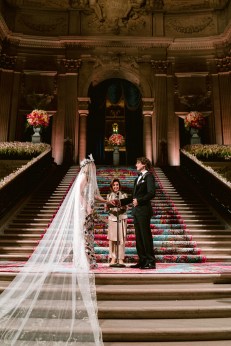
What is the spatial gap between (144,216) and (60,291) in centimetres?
193

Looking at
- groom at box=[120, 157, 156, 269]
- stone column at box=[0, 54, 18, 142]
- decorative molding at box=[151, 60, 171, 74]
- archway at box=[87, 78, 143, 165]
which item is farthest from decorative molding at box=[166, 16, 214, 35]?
groom at box=[120, 157, 156, 269]

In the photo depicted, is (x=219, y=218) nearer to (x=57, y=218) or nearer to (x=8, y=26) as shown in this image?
(x=57, y=218)

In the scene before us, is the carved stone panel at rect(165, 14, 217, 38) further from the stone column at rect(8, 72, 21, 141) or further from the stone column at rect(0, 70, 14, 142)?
the stone column at rect(0, 70, 14, 142)

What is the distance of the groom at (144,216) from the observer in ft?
17.9

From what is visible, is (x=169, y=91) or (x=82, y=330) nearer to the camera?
(x=82, y=330)

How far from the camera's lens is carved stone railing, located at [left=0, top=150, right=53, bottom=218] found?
7.93 m

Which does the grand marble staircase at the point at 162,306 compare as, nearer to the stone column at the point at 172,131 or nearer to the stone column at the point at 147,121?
the stone column at the point at 172,131

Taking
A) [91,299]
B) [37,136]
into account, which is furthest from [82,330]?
[37,136]

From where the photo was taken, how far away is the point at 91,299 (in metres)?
3.95

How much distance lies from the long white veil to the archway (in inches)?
515

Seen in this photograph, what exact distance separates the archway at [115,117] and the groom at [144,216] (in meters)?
13.1

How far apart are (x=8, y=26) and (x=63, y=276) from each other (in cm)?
1737

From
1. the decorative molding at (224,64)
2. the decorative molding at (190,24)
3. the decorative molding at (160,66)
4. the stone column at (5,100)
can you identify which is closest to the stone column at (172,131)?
the decorative molding at (160,66)

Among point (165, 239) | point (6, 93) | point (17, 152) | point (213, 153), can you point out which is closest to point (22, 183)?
point (17, 152)
